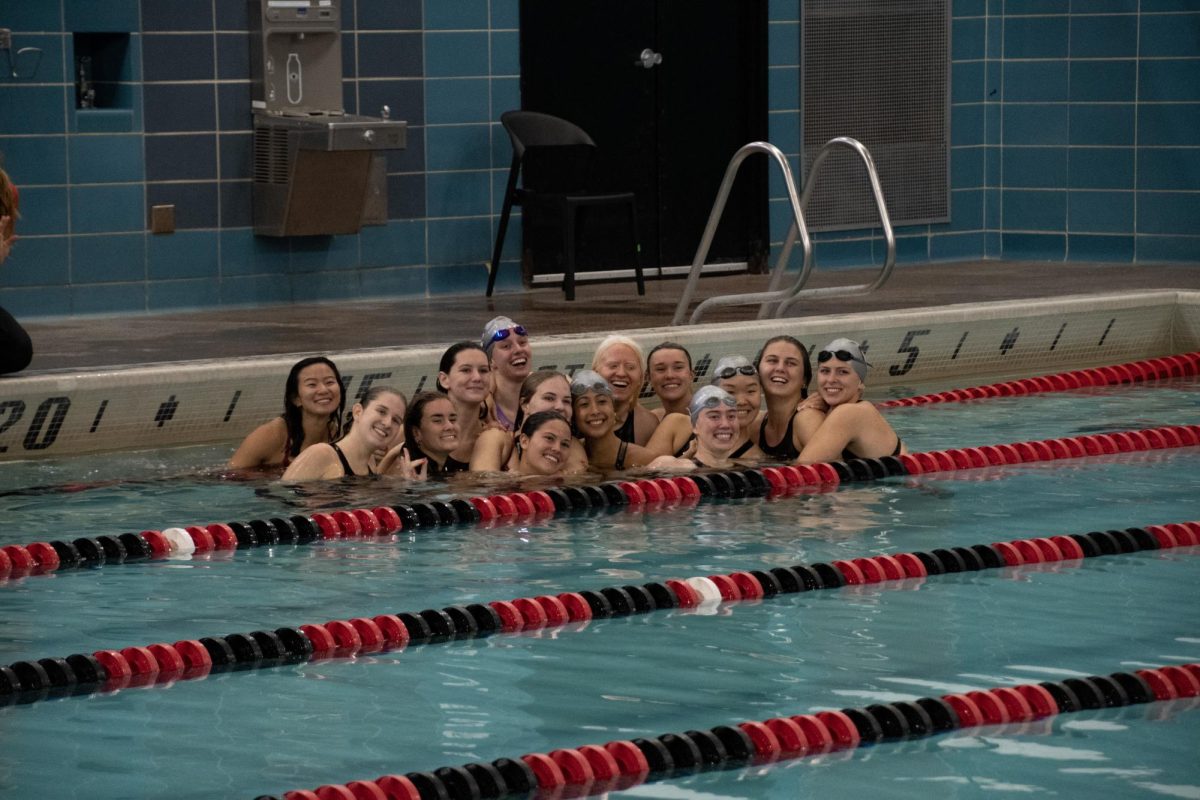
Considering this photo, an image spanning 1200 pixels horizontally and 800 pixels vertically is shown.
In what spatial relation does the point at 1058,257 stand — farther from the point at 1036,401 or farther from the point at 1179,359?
the point at 1036,401

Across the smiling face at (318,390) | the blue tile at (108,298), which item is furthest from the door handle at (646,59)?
the smiling face at (318,390)

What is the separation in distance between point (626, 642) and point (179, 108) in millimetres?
6896

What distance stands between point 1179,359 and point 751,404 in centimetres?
388

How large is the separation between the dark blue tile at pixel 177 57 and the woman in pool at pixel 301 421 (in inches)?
160

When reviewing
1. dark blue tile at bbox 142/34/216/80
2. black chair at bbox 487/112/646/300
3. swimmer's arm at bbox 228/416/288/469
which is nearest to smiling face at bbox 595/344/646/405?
swimmer's arm at bbox 228/416/288/469

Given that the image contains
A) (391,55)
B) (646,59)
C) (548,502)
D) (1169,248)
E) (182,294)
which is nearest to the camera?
(548,502)

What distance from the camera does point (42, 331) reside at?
10586 millimetres

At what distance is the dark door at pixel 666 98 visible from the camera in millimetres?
12984

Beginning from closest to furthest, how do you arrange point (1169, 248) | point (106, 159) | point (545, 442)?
point (545, 442) < point (106, 159) < point (1169, 248)

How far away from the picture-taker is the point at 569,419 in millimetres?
7469

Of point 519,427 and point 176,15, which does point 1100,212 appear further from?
point 519,427

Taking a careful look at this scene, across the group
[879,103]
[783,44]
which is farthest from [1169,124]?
[783,44]

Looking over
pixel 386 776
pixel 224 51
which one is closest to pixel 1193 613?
pixel 386 776

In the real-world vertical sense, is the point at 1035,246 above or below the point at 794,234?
below
